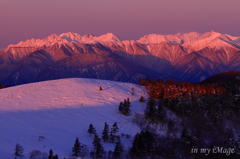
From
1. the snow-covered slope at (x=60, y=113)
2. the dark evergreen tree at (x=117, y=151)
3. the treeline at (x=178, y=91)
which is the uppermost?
the treeline at (x=178, y=91)

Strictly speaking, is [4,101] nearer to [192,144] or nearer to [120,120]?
[120,120]

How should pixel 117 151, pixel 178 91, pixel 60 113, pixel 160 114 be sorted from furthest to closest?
pixel 178 91, pixel 160 114, pixel 60 113, pixel 117 151

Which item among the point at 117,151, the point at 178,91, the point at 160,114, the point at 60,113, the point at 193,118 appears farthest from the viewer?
the point at 178,91

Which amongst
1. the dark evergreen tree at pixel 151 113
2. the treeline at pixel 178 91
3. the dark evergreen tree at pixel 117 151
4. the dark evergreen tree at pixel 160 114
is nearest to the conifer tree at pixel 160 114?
the dark evergreen tree at pixel 160 114

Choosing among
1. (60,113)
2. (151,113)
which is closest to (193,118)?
(151,113)

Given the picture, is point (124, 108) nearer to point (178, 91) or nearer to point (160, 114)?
point (160, 114)

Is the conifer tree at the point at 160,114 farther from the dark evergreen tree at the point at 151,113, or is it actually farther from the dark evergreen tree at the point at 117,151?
the dark evergreen tree at the point at 117,151

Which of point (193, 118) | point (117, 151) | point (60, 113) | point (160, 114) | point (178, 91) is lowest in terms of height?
point (117, 151)

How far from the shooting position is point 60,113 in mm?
71938

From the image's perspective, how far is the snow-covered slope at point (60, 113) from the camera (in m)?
52.9

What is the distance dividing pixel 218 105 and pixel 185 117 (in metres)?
13.3

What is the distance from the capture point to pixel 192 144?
6272 centimetres

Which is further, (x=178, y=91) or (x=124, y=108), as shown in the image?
(x=178, y=91)

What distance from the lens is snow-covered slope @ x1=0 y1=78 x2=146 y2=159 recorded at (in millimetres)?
52938
